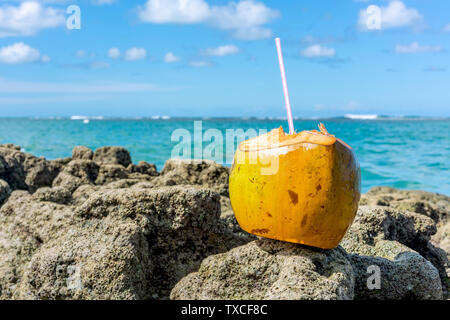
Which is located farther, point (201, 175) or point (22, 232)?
point (201, 175)

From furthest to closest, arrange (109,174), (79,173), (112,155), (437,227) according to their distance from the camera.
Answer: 1. (112,155)
2. (109,174)
3. (79,173)
4. (437,227)

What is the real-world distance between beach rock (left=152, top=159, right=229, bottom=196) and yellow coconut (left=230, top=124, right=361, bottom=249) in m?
2.24

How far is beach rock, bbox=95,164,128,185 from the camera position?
20.7ft

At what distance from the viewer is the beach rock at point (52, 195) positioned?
400cm

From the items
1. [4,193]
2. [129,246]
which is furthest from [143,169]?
[129,246]

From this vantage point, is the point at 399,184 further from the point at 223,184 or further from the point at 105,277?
the point at 105,277

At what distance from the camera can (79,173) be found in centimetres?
633

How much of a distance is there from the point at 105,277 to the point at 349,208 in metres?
1.43

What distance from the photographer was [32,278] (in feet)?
9.21

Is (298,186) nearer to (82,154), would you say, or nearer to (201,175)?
(201,175)

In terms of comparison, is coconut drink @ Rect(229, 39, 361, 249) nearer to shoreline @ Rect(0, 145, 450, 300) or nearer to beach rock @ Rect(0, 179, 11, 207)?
shoreline @ Rect(0, 145, 450, 300)

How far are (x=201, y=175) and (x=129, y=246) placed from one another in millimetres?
2526

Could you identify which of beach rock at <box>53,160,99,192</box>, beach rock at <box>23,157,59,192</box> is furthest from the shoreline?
beach rock at <box>23,157,59,192</box>
